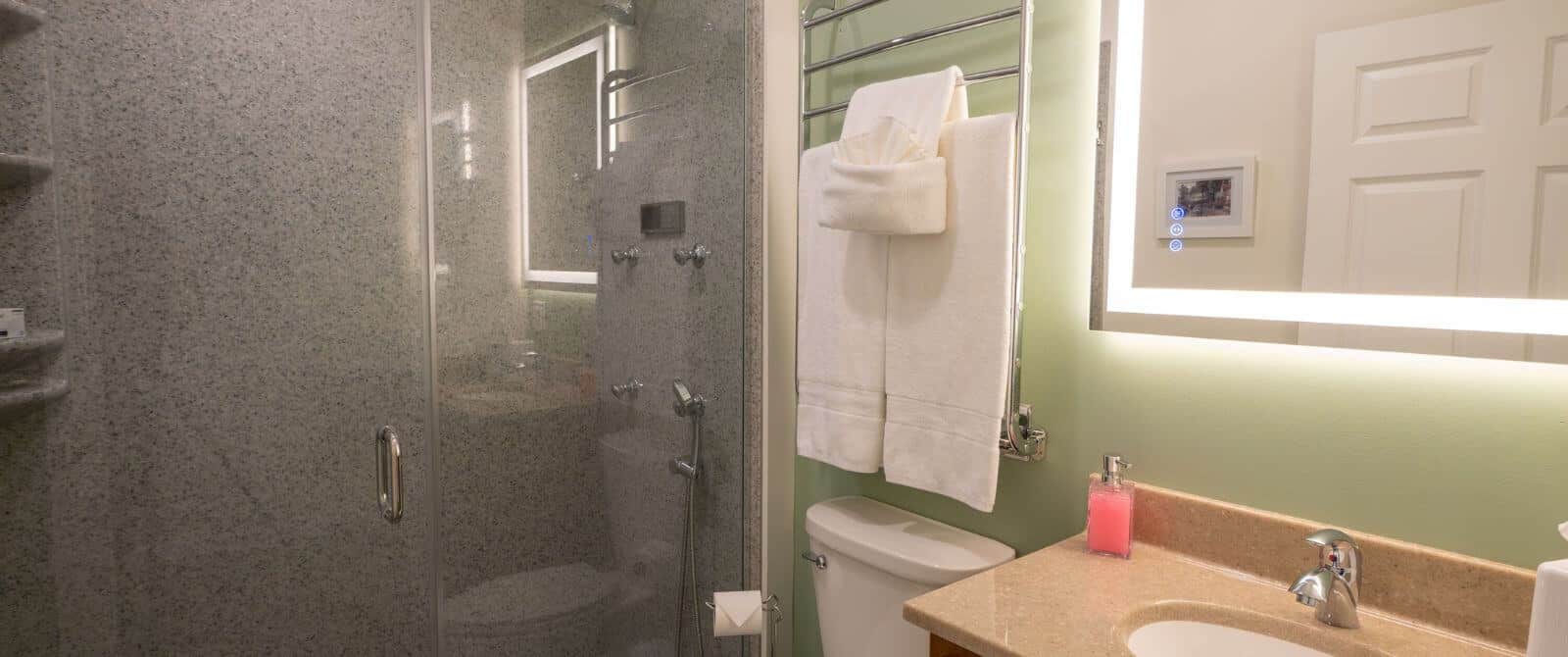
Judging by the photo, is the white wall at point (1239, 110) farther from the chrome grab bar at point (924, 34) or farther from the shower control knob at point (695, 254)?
the shower control knob at point (695, 254)

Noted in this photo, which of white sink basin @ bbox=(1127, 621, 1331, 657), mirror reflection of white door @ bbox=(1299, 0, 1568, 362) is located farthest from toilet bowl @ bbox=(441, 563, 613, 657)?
mirror reflection of white door @ bbox=(1299, 0, 1568, 362)

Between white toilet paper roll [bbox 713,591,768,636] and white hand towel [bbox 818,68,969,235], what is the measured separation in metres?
0.85

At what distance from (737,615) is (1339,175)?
1.38 m

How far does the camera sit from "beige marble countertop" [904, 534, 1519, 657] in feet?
3.36

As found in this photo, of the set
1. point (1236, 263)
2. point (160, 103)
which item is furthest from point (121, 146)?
point (1236, 263)

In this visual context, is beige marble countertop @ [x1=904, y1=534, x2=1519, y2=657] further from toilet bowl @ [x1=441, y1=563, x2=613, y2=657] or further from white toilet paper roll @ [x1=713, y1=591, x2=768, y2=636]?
toilet bowl @ [x1=441, y1=563, x2=613, y2=657]

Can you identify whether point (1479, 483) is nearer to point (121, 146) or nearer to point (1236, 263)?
point (1236, 263)

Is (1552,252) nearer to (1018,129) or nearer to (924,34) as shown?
(1018,129)

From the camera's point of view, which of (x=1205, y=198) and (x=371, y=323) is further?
(x=371, y=323)

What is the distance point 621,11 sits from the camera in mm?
1613

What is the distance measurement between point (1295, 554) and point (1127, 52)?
831 millimetres

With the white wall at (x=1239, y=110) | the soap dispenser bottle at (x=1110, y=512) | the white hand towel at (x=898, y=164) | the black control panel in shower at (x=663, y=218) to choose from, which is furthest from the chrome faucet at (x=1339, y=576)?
the black control panel in shower at (x=663, y=218)

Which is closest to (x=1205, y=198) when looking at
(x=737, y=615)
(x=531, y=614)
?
(x=737, y=615)

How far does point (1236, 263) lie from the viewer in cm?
125
